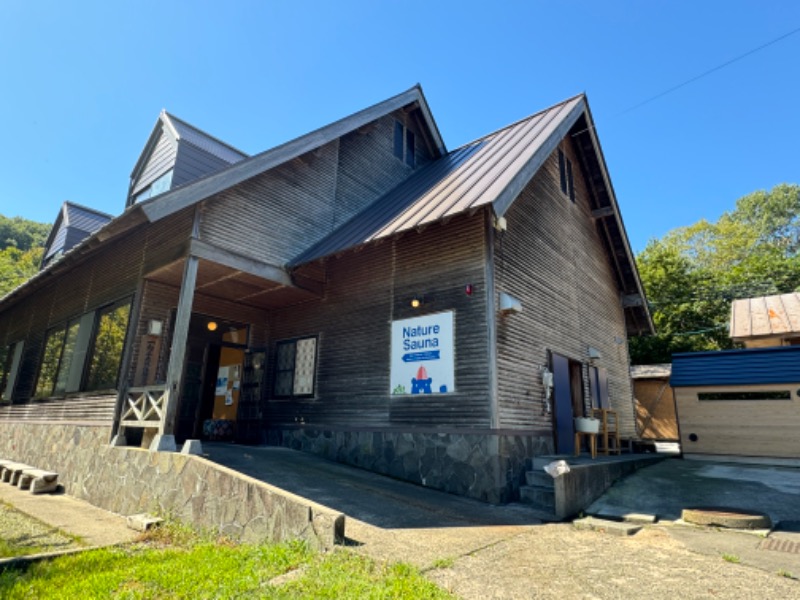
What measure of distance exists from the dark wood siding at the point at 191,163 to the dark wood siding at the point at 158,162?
21 centimetres

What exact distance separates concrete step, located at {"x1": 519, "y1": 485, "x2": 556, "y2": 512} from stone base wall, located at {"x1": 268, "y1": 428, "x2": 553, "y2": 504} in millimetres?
220

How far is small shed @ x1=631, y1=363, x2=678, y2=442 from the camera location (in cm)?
2152

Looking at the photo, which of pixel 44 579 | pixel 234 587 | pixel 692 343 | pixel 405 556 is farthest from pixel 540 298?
pixel 692 343

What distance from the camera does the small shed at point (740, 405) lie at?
11727 millimetres

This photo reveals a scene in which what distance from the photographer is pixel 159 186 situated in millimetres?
13672

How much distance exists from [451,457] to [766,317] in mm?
16720

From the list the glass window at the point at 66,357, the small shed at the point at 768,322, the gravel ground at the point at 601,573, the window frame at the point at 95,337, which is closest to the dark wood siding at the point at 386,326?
the gravel ground at the point at 601,573

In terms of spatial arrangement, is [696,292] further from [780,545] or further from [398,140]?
[780,545]

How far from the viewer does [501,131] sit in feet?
44.9

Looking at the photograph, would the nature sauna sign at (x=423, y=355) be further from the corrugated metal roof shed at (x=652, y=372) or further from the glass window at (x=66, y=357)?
the corrugated metal roof shed at (x=652, y=372)

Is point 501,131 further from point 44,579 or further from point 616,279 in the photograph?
point 44,579

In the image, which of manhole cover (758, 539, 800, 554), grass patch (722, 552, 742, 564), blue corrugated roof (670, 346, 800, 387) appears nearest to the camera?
grass patch (722, 552, 742, 564)

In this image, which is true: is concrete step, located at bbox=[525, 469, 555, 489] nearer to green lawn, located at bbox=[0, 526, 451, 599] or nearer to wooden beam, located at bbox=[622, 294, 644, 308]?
green lawn, located at bbox=[0, 526, 451, 599]

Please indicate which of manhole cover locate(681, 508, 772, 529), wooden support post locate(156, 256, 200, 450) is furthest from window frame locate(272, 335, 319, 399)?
manhole cover locate(681, 508, 772, 529)
